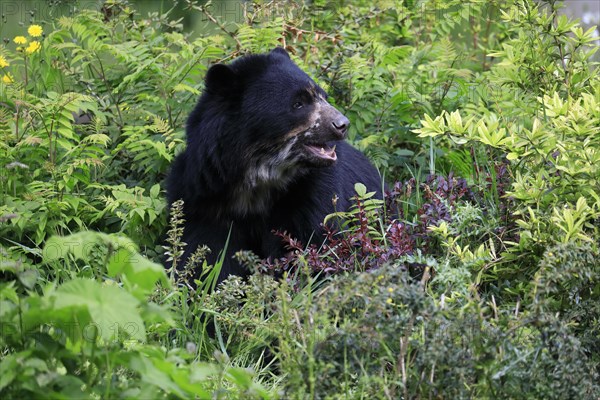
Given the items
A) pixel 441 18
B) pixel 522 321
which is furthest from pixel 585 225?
pixel 441 18

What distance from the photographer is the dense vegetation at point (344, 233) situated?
3.57m

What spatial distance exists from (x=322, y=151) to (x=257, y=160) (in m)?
0.40

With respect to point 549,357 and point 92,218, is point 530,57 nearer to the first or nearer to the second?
point 549,357

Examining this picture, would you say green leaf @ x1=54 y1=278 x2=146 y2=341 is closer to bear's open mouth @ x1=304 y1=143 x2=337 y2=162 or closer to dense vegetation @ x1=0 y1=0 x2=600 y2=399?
dense vegetation @ x1=0 y1=0 x2=600 y2=399

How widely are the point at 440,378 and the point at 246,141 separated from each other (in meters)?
2.43

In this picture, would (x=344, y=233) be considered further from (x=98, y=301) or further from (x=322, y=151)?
(x=98, y=301)

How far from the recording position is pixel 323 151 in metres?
5.72

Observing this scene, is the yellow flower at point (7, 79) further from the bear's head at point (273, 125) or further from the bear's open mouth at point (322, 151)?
the bear's open mouth at point (322, 151)

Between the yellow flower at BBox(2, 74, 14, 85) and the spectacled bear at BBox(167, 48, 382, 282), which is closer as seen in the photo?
the spectacled bear at BBox(167, 48, 382, 282)

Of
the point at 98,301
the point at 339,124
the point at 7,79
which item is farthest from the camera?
the point at 7,79

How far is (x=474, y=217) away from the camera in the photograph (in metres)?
5.05

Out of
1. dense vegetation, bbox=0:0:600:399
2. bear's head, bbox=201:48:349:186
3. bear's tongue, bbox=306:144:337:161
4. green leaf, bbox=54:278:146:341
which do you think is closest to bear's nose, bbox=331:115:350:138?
bear's head, bbox=201:48:349:186

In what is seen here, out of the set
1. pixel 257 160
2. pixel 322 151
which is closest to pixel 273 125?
pixel 257 160

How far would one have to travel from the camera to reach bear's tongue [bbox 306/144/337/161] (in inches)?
223
